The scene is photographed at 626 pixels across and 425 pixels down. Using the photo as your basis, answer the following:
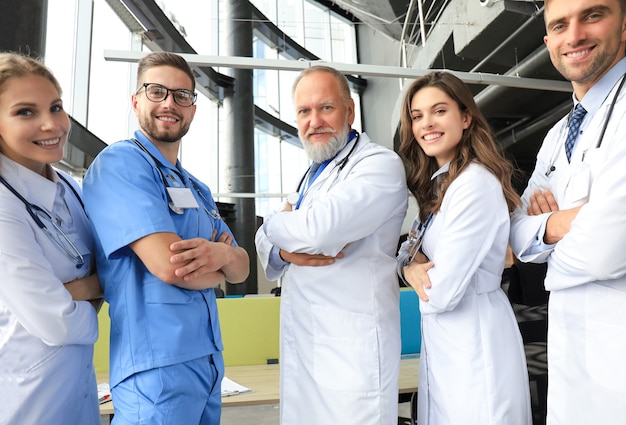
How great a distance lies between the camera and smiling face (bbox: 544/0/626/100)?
4.49 feet

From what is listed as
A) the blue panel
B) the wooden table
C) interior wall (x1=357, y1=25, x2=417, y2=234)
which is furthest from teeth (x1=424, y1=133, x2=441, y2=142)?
interior wall (x1=357, y1=25, x2=417, y2=234)

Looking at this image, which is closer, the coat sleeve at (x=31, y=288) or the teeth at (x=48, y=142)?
the coat sleeve at (x=31, y=288)

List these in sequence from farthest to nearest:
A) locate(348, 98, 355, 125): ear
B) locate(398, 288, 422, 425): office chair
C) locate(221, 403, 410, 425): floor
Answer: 1. locate(221, 403, 410, 425): floor
2. locate(398, 288, 422, 425): office chair
3. locate(348, 98, 355, 125): ear

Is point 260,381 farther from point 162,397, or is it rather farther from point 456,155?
point 456,155

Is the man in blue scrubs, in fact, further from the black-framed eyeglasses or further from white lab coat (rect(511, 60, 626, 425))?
white lab coat (rect(511, 60, 626, 425))

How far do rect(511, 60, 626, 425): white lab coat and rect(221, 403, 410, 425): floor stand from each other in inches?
106

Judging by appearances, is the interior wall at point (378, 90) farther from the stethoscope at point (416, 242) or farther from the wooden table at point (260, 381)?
the stethoscope at point (416, 242)

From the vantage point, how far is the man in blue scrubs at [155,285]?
1.22 m

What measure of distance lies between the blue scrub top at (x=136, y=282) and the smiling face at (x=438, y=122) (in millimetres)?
915

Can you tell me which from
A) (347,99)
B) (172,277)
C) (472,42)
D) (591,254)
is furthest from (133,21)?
(591,254)

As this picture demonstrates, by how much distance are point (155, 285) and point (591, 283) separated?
1170 millimetres

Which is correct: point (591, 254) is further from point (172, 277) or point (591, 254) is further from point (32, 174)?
point (32, 174)

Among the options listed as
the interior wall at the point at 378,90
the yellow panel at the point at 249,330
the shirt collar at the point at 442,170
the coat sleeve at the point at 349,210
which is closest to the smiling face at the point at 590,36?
the shirt collar at the point at 442,170

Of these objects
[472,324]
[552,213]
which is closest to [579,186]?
[552,213]
